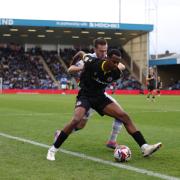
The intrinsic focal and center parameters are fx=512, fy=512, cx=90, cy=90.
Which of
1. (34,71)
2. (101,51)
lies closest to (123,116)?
(101,51)

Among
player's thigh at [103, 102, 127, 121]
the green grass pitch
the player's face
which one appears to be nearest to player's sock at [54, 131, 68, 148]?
the green grass pitch

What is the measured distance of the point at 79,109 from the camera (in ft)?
27.9

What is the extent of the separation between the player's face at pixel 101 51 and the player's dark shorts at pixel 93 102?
707mm

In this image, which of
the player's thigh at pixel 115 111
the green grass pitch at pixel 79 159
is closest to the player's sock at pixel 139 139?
the green grass pitch at pixel 79 159

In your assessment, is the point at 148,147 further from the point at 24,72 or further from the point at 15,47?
the point at 15,47

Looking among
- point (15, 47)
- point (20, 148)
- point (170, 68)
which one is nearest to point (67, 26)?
point (15, 47)

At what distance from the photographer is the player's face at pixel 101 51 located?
8.50m

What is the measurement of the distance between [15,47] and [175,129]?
56351 mm

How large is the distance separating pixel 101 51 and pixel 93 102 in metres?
0.88

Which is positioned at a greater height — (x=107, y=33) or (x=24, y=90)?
(x=107, y=33)

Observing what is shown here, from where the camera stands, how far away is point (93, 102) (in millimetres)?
8680

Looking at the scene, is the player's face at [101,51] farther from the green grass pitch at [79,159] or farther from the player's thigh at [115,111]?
the green grass pitch at [79,159]

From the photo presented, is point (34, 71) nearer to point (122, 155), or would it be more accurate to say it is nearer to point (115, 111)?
point (115, 111)

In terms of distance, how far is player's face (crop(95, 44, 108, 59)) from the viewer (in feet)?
27.9
